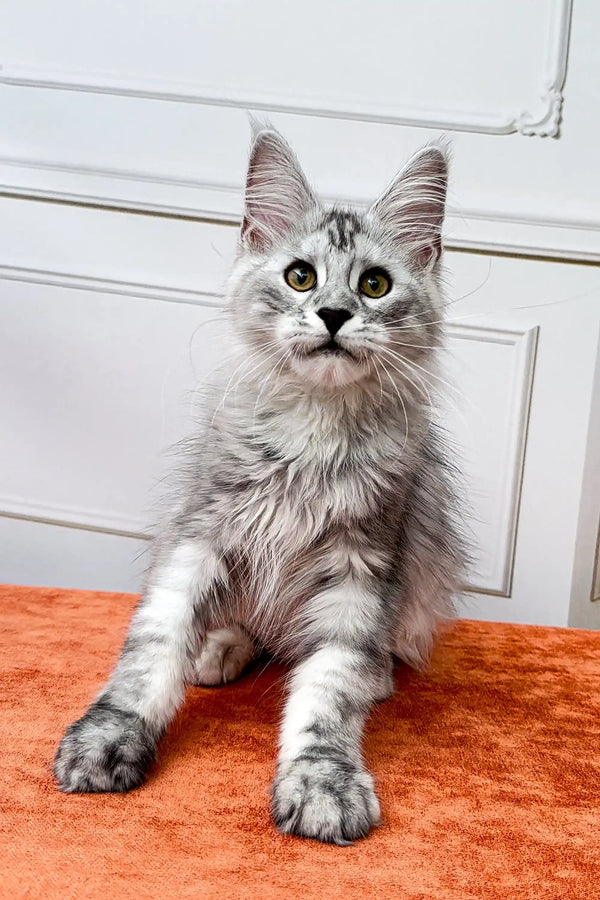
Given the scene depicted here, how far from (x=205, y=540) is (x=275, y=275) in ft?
1.41

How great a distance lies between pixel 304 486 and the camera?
4.35 feet

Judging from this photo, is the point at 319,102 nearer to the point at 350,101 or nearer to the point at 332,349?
the point at 350,101

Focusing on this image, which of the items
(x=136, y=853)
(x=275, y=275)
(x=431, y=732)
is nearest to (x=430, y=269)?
(x=275, y=275)

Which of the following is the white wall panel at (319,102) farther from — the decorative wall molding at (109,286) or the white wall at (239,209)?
the decorative wall molding at (109,286)

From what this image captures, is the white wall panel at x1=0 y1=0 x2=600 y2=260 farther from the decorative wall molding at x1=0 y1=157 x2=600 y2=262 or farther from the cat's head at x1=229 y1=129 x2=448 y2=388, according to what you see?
the cat's head at x1=229 y1=129 x2=448 y2=388

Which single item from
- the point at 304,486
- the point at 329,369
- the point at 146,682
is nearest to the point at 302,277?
the point at 329,369

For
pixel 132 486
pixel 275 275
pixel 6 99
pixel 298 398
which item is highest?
pixel 6 99

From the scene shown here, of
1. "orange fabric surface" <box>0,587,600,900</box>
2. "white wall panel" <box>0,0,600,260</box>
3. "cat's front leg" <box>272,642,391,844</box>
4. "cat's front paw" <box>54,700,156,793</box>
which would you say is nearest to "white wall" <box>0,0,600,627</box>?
"white wall panel" <box>0,0,600,260</box>

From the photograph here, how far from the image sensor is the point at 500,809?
115cm

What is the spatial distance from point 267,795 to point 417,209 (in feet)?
3.10

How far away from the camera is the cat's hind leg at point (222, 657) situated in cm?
150

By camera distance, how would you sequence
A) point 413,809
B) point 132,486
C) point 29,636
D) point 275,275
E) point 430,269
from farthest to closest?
1. point 132,486
2. point 29,636
3. point 430,269
4. point 275,275
5. point 413,809

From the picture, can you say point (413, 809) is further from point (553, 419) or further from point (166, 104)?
point (166, 104)

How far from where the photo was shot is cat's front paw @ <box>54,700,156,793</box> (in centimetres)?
110
